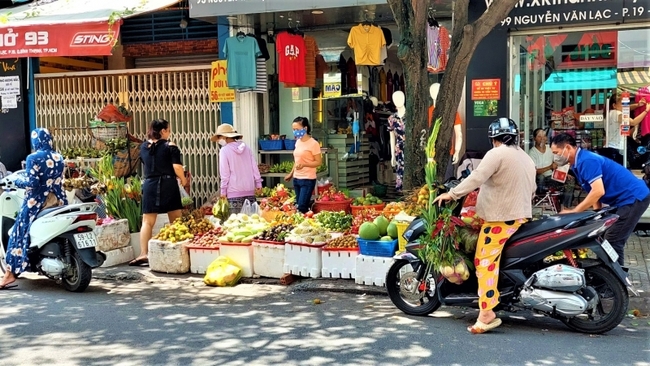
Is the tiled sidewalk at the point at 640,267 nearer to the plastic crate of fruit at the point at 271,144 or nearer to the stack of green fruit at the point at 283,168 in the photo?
the stack of green fruit at the point at 283,168

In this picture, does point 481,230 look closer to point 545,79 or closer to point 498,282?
point 498,282

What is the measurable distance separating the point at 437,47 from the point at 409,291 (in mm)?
5124

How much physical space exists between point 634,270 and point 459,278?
325 cm

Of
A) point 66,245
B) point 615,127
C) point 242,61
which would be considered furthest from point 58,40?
point 615,127

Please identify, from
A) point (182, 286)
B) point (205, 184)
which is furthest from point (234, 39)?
point (182, 286)

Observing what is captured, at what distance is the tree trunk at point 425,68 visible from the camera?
7.00 m

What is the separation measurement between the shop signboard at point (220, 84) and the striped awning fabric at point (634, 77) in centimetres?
619

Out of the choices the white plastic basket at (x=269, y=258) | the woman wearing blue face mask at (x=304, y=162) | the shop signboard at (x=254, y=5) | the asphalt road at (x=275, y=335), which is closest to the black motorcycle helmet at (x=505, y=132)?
the asphalt road at (x=275, y=335)

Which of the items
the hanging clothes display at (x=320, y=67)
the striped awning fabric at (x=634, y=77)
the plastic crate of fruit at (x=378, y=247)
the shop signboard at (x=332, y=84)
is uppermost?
the hanging clothes display at (x=320, y=67)

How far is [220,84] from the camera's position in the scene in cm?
1133

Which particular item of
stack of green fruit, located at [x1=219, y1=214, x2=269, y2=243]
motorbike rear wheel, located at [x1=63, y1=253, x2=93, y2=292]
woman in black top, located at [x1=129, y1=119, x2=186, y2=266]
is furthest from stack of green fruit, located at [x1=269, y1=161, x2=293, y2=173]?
motorbike rear wheel, located at [x1=63, y1=253, x2=93, y2=292]

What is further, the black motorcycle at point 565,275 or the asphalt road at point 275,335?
the black motorcycle at point 565,275

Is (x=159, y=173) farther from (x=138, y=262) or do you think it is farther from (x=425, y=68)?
(x=425, y=68)

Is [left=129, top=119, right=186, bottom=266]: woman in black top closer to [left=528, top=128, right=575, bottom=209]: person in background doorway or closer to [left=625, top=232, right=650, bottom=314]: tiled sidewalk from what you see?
[left=528, top=128, right=575, bottom=209]: person in background doorway
